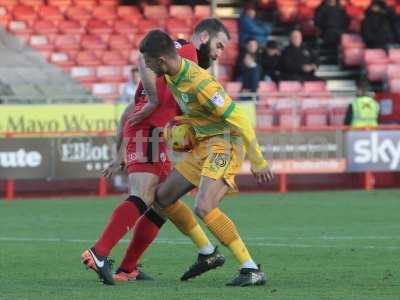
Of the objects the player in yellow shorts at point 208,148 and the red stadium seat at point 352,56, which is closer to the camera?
the player in yellow shorts at point 208,148

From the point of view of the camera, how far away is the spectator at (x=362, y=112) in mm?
21094

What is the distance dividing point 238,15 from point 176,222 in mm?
18531

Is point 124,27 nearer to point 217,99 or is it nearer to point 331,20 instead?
point 331,20

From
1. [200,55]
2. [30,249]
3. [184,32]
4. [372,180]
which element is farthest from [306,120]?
[200,55]

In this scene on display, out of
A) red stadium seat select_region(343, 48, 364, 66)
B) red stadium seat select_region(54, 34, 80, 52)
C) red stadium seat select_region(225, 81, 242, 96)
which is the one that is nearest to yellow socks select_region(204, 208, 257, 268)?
red stadium seat select_region(225, 81, 242, 96)

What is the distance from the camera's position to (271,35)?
88.9ft

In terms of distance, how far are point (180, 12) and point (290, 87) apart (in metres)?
3.84

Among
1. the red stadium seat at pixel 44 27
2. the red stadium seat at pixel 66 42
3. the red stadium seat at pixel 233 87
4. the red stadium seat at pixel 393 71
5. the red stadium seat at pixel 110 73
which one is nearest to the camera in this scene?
the red stadium seat at pixel 233 87

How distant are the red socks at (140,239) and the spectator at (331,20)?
16.9 meters

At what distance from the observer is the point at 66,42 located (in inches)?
979

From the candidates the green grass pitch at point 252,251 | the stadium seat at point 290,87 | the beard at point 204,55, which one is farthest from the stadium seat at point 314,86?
the beard at point 204,55

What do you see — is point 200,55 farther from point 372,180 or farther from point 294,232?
point 372,180

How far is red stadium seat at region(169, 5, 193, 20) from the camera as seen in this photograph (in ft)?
86.8

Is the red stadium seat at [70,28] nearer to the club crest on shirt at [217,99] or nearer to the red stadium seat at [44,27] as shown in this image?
the red stadium seat at [44,27]
